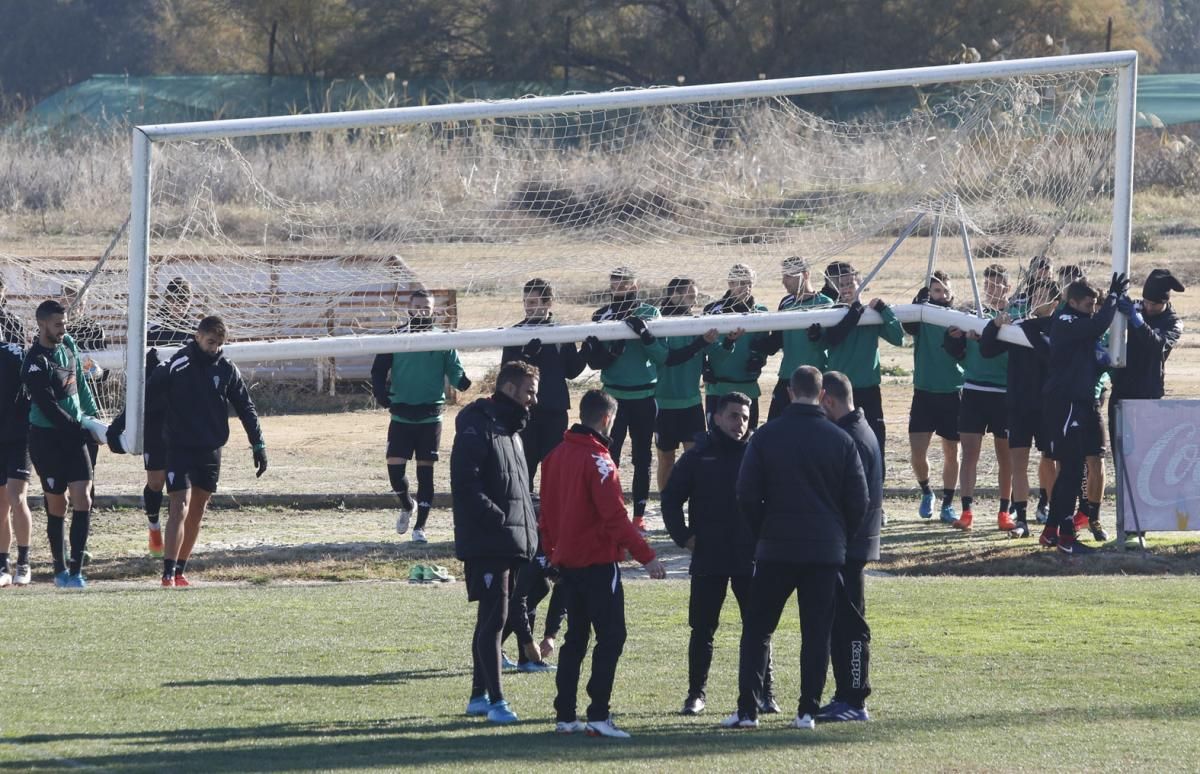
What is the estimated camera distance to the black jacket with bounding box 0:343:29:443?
38.9ft

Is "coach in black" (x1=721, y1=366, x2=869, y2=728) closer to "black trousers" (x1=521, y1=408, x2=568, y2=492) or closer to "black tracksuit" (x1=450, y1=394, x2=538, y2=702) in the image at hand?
"black tracksuit" (x1=450, y1=394, x2=538, y2=702)

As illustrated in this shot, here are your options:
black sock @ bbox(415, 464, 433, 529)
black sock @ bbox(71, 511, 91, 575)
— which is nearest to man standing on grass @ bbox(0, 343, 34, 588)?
black sock @ bbox(71, 511, 91, 575)

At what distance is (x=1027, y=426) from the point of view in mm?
13562

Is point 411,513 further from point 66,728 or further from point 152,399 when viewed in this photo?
point 66,728

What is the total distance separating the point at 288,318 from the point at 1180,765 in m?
8.43

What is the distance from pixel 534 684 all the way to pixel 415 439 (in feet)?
16.9

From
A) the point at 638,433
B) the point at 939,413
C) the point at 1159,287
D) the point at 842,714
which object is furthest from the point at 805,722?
the point at 939,413

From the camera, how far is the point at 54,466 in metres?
11.9

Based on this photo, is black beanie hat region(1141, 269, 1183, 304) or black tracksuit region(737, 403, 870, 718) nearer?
black tracksuit region(737, 403, 870, 718)

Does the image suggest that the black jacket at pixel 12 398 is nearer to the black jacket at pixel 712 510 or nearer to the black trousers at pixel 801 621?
the black jacket at pixel 712 510

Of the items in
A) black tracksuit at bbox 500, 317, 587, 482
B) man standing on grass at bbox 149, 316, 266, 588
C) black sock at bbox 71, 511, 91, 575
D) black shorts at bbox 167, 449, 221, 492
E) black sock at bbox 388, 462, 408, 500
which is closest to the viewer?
man standing on grass at bbox 149, 316, 266, 588

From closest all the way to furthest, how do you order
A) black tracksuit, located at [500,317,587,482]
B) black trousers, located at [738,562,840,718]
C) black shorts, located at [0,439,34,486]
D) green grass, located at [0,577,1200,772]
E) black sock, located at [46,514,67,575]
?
1. green grass, located at [0,577,1200,772]
2. black trousers, located at [738,562,840,718]
3. black shorts, located at [0,439,34,486]
4. black sock, located at [46,514,67,575]
5. black tracksuit, located at [500,317,587,482]

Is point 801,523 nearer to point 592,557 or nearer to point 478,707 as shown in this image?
point 592,557

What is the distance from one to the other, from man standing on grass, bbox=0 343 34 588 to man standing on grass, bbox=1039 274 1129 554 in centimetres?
746
